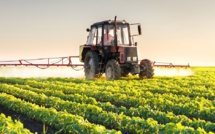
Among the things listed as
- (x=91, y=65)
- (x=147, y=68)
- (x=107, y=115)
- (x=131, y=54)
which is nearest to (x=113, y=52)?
(x=131, y=54)

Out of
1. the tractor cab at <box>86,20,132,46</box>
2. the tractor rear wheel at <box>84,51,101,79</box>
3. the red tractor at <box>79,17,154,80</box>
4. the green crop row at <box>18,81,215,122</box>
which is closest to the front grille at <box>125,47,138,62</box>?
the red tractor at <box>79,17,154,80</box>

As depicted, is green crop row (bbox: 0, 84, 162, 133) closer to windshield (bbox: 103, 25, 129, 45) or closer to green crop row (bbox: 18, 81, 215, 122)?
green crop row (bbox: 18, 81, 215, 122)

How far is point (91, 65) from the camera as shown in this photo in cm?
2144

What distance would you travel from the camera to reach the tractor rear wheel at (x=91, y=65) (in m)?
21.2

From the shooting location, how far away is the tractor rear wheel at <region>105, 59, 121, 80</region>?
779 inches

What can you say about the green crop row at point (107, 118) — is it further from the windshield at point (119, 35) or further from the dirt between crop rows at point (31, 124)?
the windshield at point (119, 35)

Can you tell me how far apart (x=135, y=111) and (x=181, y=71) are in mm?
17542

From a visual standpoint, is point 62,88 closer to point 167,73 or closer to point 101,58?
point 101,58

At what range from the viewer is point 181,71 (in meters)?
27.9

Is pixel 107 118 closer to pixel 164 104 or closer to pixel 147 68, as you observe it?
pixel 164 104

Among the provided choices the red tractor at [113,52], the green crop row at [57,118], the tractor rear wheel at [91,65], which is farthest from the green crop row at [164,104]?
the tractor rear wheel at [91,65]

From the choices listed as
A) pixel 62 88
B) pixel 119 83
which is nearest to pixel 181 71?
pixel 119 83

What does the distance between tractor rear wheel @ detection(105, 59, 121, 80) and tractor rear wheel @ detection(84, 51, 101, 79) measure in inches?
30.2

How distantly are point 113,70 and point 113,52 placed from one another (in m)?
1.00
